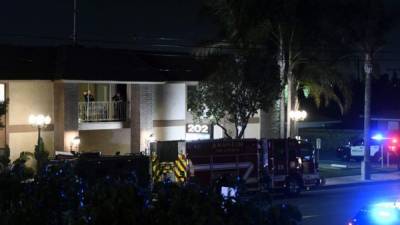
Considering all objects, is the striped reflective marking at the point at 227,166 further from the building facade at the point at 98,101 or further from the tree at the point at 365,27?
the tree at the point at 365,27

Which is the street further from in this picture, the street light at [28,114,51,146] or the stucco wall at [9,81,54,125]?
the stucco wall at [9,81,54,125]

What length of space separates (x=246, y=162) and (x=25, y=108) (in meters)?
10.8

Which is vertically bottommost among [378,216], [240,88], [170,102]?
[378,216]

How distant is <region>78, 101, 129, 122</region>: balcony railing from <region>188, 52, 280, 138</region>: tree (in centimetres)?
444

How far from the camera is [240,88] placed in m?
36.7

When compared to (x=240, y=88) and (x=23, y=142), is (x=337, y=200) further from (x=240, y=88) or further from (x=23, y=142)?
(x=23, y=142)

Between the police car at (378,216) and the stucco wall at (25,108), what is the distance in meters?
21.4

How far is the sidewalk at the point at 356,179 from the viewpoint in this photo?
3800 centimetres

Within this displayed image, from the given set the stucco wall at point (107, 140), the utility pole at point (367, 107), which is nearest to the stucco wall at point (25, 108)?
the stucco wall at point (107, 140)

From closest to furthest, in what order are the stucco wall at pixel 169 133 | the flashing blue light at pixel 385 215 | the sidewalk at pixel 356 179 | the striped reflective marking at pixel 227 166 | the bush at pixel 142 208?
the bush at pixel 142 208, the flashing blue light at pixel 385 215, the striped reflective marking at pixel 227 166, the sidewalk at pixel 356 179, the stucco wall at pixel 169 133

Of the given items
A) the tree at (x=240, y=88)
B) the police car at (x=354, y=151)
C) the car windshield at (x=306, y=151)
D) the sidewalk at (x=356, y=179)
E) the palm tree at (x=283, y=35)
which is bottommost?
the sidewalk at (x=356, y=179)

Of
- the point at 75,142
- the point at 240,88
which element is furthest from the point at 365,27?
the point at 75,142

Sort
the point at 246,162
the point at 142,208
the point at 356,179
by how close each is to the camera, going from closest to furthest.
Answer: the point at 142,208, the point at 246,162, the point at 356,179

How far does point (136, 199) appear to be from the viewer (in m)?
5.92
